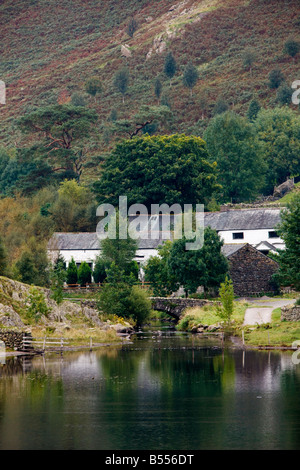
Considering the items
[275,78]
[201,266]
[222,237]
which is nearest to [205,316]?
[201,266]

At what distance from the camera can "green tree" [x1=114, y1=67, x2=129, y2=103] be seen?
578 feet

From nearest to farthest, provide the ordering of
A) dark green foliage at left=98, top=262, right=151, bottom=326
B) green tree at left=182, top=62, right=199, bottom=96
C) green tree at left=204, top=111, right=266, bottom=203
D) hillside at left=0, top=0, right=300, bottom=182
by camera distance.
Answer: dark green foliage at left=98, top=262, right=151, bottom=326, green tree at left=204, top=111, right=266, bottom=203, hillside at left=0, top=0, right=300, bottom=182, green tree at left=182, top=62, right=199, bottom=96

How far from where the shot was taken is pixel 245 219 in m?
80.0

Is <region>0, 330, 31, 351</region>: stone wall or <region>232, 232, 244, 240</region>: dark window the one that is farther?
<region>232, 232, 244, 240</region>: dark window

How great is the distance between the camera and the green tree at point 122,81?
578 feet

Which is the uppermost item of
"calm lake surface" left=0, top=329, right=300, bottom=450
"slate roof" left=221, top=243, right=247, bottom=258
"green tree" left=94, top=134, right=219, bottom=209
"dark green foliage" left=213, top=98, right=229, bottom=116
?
"dark green foliage" left=213, top=98, right=229, bottom=116

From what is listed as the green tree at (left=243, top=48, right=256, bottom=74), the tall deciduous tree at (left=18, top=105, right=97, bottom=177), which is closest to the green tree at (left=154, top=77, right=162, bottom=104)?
the green tree at (left=243, top=48, right=256, bottom=74)

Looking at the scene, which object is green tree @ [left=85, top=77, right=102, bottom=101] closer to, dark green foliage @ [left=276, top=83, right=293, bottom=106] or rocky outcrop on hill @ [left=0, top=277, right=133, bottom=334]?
dark green foliage @ [left=276, top=83, right=293, bottom=106]

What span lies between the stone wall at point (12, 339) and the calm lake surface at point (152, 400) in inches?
65.8

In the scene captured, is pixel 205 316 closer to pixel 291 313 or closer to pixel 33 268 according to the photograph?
pixel 291 313

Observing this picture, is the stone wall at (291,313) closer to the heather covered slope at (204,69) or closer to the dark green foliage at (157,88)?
the heather covered slope at (204,69)

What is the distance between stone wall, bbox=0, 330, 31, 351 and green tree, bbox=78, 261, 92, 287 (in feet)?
91.4

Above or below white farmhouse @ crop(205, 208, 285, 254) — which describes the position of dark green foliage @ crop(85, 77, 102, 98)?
above

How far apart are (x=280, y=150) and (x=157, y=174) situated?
27050 millimetres
